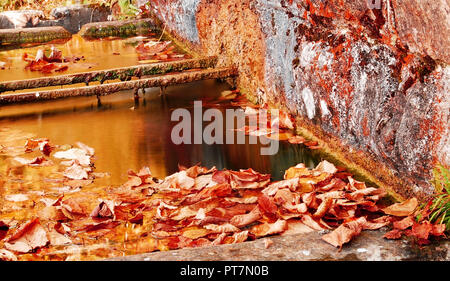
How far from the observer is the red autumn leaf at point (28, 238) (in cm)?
251

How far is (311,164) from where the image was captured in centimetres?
346

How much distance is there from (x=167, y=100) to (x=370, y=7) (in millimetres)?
2368

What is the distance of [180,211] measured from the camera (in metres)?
2.81

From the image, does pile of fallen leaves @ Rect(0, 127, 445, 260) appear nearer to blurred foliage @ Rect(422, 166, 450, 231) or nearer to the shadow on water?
blurred foliage @ Rect(422, 166, 450, 231)

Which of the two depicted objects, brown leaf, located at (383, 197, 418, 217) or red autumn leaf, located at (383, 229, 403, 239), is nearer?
red autumn leaf, located at (383, 229, 403, 239)

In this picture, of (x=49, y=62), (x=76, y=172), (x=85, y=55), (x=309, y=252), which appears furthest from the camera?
(x=85, y=55)

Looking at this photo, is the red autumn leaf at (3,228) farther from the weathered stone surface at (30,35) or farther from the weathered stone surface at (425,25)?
the weathered stone surface at (30,35)

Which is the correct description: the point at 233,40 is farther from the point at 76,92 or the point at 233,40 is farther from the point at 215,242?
the point at 215,242

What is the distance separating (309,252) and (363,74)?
48.2 inches

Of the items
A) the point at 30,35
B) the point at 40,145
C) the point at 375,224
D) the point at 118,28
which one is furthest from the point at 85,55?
the point at 375,224

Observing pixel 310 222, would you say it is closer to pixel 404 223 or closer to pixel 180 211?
pixel 404 223

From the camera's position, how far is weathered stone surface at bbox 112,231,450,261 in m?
2.15

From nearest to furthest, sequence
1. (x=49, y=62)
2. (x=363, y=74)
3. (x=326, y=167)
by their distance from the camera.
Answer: (x=363, y=74) < (x=326, y=167) < (x=49, y=62)

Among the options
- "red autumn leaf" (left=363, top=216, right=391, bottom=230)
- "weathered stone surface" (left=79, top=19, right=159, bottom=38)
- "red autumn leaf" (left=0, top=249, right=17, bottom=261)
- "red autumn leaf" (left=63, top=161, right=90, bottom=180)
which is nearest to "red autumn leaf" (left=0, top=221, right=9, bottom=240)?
"red autumn leaf" (left=0, top=249, right=17, bottom=261)
